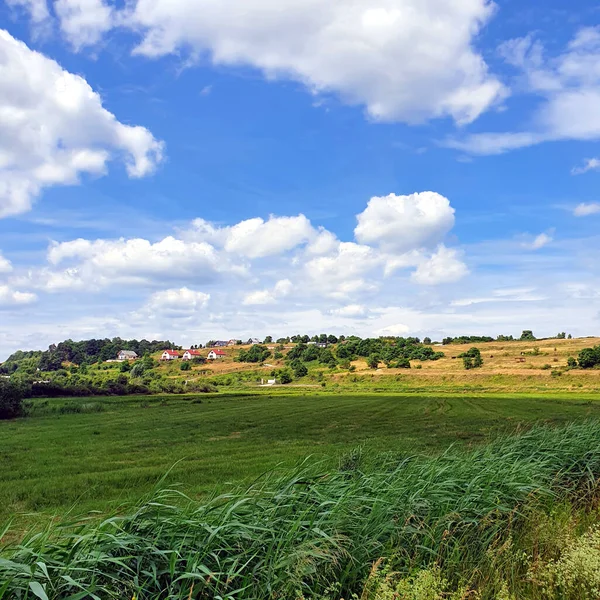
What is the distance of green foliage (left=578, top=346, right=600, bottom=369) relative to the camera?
294ft

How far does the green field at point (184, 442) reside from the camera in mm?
15259

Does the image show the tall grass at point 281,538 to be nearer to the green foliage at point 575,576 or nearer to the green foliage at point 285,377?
the green foliage at point 575,576

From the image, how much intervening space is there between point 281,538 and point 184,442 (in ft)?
79.0

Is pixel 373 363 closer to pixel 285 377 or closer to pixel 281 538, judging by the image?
pixel 285 377

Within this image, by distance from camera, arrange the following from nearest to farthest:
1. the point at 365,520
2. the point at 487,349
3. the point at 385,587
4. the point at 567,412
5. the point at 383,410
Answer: the point at 385,587 < the point at 365,520 < the point at 567,412 < the point at 383,410 < the point at 487,349

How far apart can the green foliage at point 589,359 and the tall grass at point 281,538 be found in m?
96.0

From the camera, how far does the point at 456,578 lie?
5.26 m

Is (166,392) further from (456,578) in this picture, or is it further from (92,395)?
(456,578)

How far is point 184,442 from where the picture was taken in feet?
88.8

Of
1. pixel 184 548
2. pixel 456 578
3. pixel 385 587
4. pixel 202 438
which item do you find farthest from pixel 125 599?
pixel 202 438

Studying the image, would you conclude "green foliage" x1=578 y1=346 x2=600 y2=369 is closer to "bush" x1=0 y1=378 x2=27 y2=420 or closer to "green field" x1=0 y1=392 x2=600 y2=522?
"green field" x1=0 y1=392 x2=600 y2=522

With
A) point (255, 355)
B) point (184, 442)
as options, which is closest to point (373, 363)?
point (255, 355)

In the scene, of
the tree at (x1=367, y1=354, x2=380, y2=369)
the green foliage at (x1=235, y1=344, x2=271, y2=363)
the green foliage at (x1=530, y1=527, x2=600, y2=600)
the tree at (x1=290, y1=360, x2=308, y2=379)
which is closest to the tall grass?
the green foliage at (x1=530, y1=527, x2=600, y2=600)

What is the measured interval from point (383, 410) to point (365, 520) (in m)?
42.5
